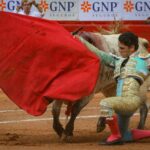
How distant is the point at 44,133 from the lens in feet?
27.6

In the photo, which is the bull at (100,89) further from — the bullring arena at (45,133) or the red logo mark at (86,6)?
the red logo mark at (86,6)

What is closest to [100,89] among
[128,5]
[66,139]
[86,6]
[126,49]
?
[66,139]

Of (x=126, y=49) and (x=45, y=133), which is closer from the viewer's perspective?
(x=126, y=49)

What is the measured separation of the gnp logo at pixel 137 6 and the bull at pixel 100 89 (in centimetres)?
688

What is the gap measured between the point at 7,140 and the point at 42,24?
3.94ft

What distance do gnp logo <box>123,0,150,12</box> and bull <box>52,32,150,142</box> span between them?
6.88 m

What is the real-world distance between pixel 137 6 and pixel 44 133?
8235mm

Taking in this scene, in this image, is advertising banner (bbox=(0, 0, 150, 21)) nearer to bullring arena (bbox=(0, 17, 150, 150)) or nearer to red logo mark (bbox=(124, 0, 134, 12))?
red logo mark (bbox=(124, 0, 134, 12))

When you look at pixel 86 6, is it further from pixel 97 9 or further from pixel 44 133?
pixel 44 133

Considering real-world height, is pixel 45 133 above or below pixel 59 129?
below

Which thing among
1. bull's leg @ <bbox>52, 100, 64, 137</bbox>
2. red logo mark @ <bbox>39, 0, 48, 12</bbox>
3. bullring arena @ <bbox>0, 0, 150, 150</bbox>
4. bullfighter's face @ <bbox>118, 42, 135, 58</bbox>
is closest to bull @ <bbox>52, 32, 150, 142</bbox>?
bull's leg @ <bbox>52, 100, 64, 137</bbox>

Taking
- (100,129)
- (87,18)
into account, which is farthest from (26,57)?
(87,18)

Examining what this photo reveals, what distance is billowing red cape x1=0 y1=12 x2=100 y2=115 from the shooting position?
721 cm

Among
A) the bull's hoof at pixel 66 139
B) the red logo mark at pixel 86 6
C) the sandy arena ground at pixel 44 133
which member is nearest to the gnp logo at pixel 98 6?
the red logo mark at pixel 86 6
